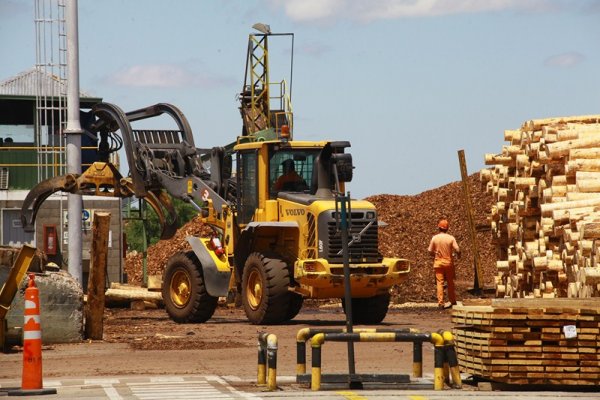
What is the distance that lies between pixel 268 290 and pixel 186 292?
2.94 m

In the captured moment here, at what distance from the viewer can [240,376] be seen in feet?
51.1

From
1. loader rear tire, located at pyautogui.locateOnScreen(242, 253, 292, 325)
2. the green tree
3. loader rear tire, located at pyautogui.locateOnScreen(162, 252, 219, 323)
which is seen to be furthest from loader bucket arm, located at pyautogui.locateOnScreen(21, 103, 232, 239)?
the green tree

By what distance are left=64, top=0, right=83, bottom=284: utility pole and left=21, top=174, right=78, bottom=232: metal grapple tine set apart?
14.4 inches

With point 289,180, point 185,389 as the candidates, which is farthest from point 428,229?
point 185,389

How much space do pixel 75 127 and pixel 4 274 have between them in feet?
33.0

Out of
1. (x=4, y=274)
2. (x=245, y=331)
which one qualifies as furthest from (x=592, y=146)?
(x=4, y=274)

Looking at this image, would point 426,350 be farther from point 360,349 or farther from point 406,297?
point 406,297

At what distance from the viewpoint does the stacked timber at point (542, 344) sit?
44.5ft

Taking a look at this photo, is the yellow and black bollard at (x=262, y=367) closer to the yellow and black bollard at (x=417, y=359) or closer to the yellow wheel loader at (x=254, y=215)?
the yellow and black bollard at (x=417, y=359)

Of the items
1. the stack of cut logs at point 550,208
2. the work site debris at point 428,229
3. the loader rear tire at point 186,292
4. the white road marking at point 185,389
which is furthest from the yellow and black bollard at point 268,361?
the work site debris at point 428,229

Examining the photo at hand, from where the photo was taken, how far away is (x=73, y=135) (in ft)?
95.9

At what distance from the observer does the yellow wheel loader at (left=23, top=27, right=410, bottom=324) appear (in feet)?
78.9

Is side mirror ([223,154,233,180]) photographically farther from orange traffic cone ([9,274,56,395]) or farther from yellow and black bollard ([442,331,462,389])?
yellow and black bollard ([442,331,462,389])

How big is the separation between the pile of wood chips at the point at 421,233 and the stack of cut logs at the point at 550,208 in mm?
12016
